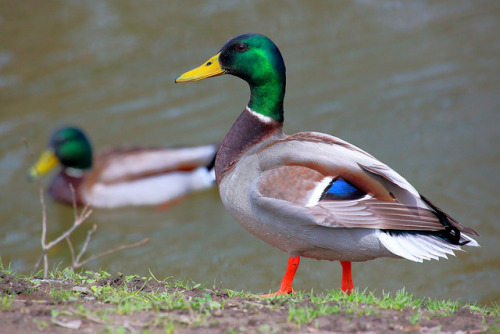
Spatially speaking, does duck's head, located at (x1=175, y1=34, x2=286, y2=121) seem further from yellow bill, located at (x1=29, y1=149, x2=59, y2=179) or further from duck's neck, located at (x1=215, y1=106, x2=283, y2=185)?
yellow bill, located at (x1=29, y1=149, x2=59, y2=179)

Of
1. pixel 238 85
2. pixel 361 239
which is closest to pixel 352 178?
pixel 361 239

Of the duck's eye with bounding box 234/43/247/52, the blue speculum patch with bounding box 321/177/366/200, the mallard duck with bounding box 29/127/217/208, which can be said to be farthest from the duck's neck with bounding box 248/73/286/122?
the mallard duck with bounding box 29/127/217/208

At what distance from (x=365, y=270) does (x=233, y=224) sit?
210 cm

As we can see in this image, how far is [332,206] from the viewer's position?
4.35 metres

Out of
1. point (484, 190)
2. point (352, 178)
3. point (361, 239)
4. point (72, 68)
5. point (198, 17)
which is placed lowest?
point (484, 190)

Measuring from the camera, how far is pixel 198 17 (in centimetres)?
1398

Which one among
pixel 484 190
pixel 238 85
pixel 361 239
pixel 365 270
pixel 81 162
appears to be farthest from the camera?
pixel 238 85

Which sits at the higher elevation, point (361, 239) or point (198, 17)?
point (198, 17)

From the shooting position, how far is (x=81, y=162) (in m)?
10.5

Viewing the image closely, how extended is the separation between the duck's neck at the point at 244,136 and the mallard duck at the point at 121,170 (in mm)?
5138

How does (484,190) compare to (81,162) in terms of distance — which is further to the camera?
(81,162)

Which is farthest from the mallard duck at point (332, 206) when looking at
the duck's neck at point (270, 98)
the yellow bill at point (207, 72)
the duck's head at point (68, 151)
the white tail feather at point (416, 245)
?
the duck's head at point (68, 151)

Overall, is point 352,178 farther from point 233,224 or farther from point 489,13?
point 489,13

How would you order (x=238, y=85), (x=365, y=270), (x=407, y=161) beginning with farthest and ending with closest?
1. (x=238, y=85)
2. (x=407, y=161)
3. (x=365, y=270)
